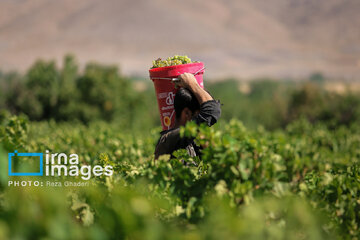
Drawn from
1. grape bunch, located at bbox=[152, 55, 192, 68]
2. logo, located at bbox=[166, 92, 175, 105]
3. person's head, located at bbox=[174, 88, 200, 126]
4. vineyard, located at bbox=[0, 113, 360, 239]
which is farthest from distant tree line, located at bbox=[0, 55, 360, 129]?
vineyard, located at bbox=[0, 113, 360, 239]

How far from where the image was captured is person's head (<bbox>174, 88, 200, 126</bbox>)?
12.1 ft

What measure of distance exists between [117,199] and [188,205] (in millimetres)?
610

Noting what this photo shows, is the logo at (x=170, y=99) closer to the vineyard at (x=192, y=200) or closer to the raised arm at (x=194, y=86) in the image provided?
the raised arm at (x=194, y=86)

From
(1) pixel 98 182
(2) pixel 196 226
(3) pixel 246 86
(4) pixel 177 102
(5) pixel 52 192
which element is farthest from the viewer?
(3) pixel 246 86

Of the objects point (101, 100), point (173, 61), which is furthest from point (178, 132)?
point (101, 100)

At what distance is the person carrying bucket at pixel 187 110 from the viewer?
3588mm

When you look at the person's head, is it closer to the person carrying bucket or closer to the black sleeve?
the person carrying bucket

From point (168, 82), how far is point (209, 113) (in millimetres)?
567

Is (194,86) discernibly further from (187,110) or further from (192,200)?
(192,200)

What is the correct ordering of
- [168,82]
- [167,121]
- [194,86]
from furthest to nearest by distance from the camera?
[167,121] → [168,82] → [194,86]

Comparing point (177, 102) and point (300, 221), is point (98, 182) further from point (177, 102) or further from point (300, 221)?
point (300, 221)

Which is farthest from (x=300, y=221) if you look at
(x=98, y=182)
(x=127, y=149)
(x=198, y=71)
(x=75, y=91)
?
(x=75, y=91)

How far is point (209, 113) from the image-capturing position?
359 centimetres

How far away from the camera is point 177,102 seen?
147 inches
